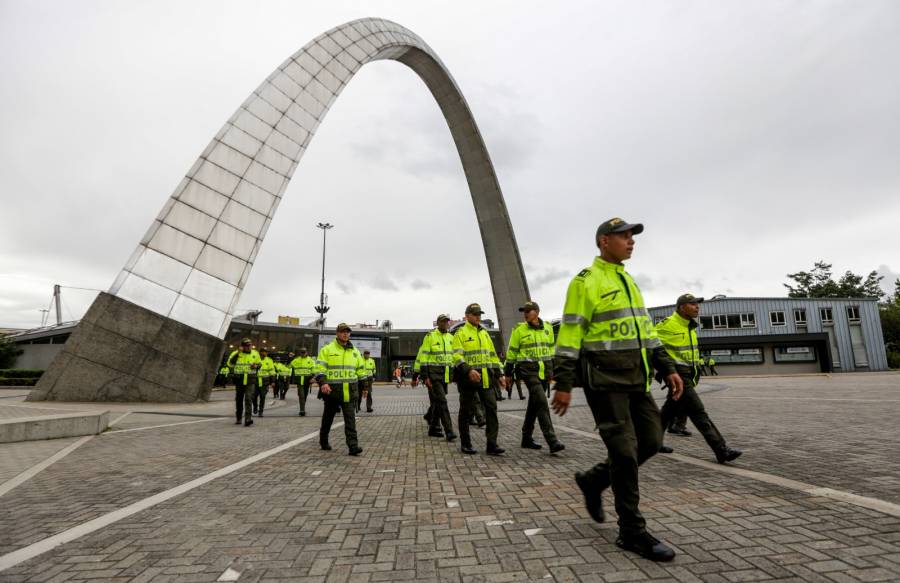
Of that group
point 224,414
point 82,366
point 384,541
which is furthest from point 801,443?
point 82,366

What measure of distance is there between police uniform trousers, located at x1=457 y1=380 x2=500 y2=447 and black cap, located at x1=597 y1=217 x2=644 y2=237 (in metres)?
3.35

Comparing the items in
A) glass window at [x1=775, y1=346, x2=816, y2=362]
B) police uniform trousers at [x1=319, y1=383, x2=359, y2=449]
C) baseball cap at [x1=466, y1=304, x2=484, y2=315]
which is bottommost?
glass window at [x1=775, y1=346, x2=816, y2=362]

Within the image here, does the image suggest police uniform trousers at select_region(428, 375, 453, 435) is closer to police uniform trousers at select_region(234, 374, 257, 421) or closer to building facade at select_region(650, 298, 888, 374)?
police uniform trousers at select_region(234, 374, 257, 421)

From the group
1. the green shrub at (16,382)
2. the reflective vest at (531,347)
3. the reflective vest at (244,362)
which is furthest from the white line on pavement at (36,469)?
the green shrub at (16,382)

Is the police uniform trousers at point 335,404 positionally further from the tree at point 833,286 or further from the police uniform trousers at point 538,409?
the tree at point 833,286

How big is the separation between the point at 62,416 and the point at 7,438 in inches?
29.8

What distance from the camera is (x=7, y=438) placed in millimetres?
7332

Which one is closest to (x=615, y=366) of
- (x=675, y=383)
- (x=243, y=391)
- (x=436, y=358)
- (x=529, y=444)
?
(x=675, y=383)

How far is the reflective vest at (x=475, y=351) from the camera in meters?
6.49

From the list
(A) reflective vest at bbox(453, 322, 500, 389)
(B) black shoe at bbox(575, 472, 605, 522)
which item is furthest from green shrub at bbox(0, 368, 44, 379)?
(B) black shoe at bbox(575, 472, 605, 522)

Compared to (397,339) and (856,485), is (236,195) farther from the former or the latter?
(397,339)

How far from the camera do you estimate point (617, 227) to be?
130 inches

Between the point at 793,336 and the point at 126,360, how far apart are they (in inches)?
1902

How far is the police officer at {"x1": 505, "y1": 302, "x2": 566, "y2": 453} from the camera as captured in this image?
20.8 ft
